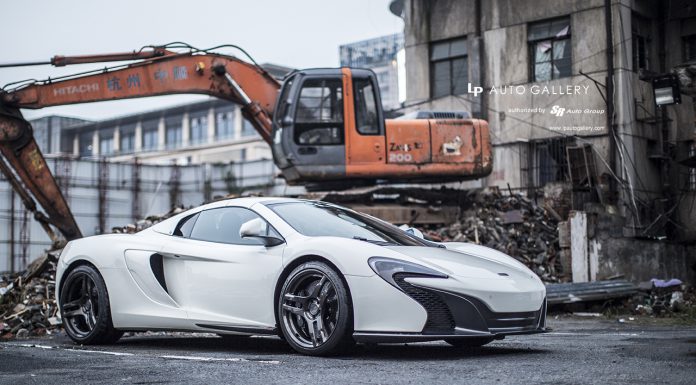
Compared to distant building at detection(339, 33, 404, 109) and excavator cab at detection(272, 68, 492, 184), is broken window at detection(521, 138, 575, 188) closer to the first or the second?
excavator cab at detection(272, 68, 492, 184)

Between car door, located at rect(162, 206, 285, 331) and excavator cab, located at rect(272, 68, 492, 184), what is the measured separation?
9762 millimetres

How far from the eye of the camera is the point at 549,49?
84.4 ft

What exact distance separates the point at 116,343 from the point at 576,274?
10.7 metres

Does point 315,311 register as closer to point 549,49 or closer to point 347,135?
point 347,135

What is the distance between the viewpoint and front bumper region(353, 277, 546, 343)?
20.3ft

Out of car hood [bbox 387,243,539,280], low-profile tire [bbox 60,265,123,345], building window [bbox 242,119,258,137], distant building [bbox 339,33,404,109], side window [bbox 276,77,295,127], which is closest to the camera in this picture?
car hood [bbox 387,243,539,280]

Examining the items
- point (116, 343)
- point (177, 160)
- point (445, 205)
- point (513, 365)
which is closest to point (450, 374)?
point (513, 365)

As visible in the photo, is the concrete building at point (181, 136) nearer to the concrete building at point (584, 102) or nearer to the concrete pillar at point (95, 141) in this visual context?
the concrete pillar at point (95, 141)

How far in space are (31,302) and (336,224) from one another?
6.24 metres

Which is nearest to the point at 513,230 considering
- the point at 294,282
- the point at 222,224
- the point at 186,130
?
the point at 222,224

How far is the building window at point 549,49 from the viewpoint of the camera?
83.3 feet

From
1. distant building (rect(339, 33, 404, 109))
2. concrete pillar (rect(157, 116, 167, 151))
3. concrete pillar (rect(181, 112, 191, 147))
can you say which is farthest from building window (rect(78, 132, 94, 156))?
distant building (rect(339, 33, 404, 109))

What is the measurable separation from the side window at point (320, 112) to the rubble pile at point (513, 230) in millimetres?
2817

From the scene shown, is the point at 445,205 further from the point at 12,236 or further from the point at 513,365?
the point at 12,236
